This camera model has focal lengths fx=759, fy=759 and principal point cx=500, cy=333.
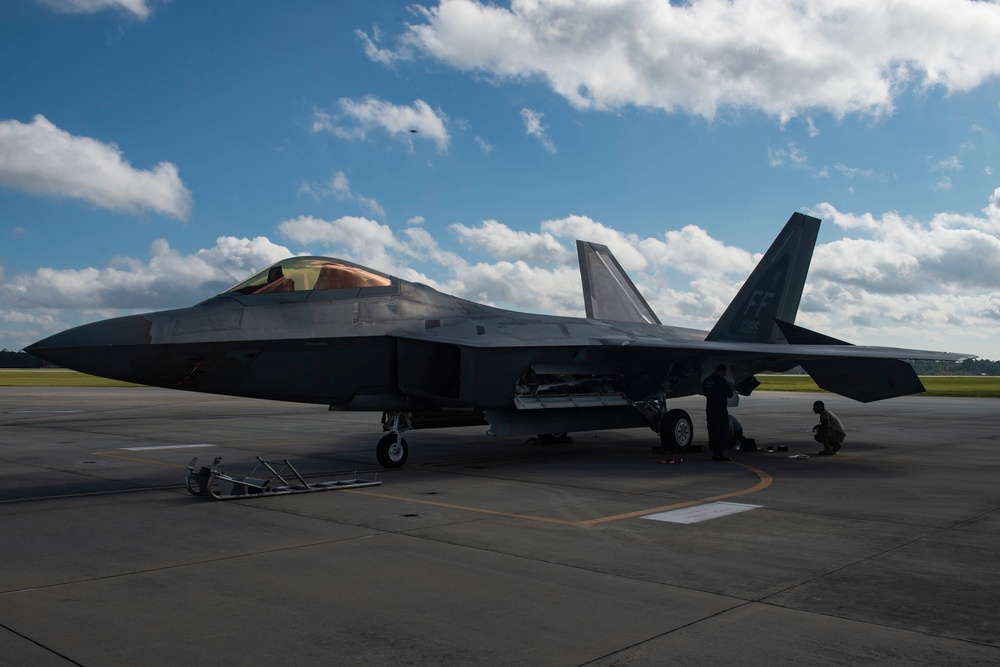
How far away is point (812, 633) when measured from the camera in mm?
3672

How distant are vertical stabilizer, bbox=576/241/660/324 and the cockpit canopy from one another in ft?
34.7

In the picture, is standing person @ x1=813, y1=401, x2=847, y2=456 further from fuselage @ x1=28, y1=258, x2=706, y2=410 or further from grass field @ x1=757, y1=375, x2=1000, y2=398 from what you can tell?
grass field @ x1=757, y1=375, x2=1000, y2=398

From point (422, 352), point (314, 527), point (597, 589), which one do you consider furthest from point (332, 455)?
point (597, 589)

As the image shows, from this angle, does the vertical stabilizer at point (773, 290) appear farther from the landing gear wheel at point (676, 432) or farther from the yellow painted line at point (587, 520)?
the yellow painted line at point (587, 520)

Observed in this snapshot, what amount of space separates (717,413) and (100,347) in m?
8.50

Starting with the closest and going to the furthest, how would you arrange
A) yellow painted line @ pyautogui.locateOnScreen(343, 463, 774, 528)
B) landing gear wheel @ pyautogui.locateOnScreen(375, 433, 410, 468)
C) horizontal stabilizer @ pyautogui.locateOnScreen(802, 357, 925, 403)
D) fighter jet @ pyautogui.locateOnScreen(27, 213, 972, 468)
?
yellow painted line @ pyautogui.locateOnScreen(343, 463, 774, 528) < fighter jet @ pyautogui.locateOnScreen(27, 213, 972, 468) < landing gear wheel @ pyautogui.locateOnScreen(375, 433, 410, 468) < horizontal stabilizer @ pyautogui.locateOnScreen(802, 357, 925, 403)

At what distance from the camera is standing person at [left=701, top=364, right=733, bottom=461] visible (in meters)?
11.5

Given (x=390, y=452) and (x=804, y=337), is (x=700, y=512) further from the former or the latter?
(x=804, y=337)

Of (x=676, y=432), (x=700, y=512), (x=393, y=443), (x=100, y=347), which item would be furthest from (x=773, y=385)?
(x=100, y=347)

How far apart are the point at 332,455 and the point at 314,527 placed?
6.06 metres

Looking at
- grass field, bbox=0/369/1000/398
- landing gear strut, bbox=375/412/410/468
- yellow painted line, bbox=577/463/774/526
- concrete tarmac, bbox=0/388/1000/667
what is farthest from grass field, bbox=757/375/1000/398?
concrete tarmac, bbox=0/388/1000/667

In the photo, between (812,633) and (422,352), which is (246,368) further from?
(812,633)

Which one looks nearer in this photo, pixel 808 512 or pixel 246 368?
pixel 808 512

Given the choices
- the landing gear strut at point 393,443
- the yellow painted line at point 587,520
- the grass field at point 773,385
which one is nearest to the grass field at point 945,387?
the grass field at point 773,385
